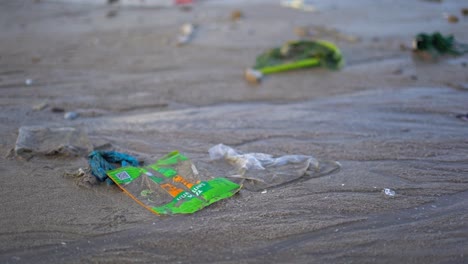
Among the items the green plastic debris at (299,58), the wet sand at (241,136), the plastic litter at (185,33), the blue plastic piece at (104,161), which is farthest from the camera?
the plastic litter at (185,33)

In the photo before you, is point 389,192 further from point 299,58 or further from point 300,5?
point 300,5

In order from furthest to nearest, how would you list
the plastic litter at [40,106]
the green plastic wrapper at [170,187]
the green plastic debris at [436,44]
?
1. the green plastic debris at [436,44]
2. the plastic litter at [40,106]
3. the green plastic wrapper at [170,187]

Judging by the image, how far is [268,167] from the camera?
135 inches

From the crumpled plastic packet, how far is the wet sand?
0.09 meters

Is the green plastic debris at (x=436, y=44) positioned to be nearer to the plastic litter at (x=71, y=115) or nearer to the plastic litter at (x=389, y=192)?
the plastic litter at (x=389, y=192)

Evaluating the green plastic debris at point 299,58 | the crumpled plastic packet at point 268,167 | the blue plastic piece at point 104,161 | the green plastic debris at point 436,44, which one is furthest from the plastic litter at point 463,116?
the blue plastic piece at point 104,161

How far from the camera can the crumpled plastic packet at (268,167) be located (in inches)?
127

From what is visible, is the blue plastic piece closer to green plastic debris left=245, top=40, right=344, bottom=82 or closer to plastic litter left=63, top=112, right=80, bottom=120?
plastic litter left=63, top=112, right=80, bottom=120

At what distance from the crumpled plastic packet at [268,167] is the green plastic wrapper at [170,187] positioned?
158 millimetres

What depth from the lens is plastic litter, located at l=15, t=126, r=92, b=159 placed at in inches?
140

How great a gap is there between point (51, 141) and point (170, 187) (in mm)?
1194

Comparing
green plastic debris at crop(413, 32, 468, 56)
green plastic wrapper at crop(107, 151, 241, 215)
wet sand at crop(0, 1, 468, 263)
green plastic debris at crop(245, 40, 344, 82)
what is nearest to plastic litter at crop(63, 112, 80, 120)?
wet sand at crop(0, 1, 468, 263)

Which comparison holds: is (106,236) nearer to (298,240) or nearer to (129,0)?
(298,240)

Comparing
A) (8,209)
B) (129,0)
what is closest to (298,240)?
(8,209)
